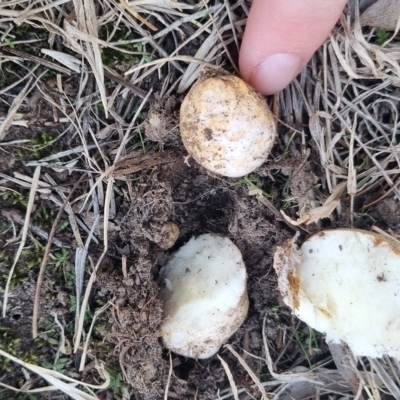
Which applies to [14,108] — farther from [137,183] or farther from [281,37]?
[281,37]

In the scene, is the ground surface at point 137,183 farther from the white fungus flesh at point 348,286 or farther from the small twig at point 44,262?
the white fungus flesh at point 348,286

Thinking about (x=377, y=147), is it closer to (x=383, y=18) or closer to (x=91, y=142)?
(x=383, y=18)

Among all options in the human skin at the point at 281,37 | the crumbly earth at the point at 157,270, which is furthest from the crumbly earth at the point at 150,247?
the human skin at the point at 281,37

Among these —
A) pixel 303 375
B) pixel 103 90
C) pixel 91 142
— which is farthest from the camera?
pixel 303 375

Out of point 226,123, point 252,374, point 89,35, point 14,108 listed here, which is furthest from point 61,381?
point 89,35

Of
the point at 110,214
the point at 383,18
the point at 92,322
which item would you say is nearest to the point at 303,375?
the point at 92,322

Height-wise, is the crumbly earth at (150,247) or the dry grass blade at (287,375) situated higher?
the crumbly earth at (150,247)
